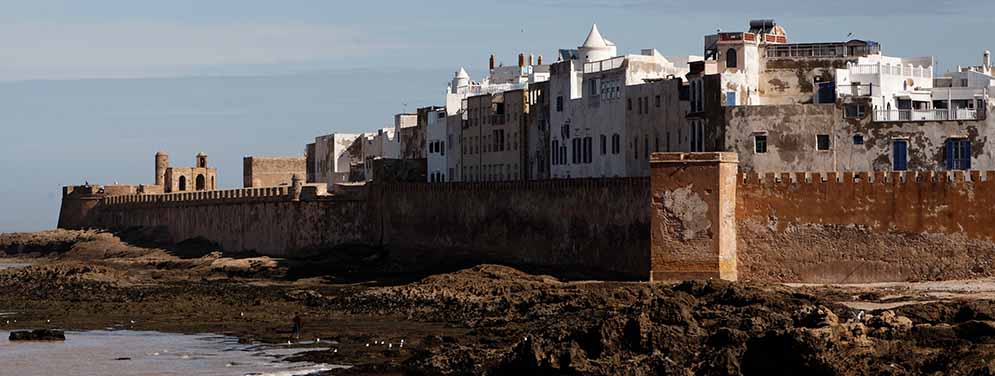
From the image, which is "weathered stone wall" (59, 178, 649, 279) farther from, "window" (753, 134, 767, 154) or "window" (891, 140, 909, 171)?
"window" (891, 140, 909, 171)

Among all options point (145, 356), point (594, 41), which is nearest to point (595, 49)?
point (594, 41)

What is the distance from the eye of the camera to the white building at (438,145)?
8006 centimetres

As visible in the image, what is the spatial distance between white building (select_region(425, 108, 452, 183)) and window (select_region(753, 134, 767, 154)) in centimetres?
2776

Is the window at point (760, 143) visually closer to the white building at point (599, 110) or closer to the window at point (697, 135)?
the window at point (697, 135)

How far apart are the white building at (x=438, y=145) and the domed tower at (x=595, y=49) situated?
28.1 feet

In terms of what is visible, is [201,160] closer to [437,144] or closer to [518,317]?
[437,144]

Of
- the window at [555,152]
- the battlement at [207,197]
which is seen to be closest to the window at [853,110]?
the window at [555,152]

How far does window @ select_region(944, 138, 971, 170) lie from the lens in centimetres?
5228

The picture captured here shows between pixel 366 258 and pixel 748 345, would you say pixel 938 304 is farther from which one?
pixel 366 258

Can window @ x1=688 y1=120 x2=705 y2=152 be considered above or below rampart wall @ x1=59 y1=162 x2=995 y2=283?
above

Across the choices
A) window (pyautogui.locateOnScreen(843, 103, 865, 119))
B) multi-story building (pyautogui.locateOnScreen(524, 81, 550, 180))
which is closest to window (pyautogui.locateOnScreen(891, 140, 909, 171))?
window (pyautogui.locateOnScreen(843, 103, 865, 119))

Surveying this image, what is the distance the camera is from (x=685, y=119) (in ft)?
185

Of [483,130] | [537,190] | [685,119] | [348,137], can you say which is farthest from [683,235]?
[348,137]

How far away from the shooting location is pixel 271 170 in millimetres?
104625
